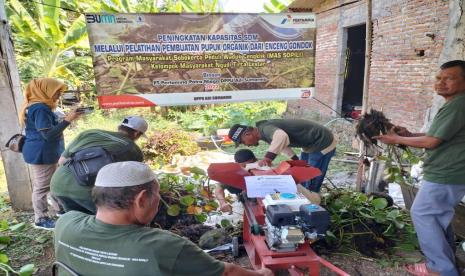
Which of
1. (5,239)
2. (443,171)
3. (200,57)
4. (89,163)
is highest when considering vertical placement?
(200,57)

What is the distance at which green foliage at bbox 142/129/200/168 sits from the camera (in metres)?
7.74

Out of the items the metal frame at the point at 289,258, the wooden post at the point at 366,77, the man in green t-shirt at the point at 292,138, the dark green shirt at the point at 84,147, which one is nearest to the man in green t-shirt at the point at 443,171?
the metal frame at the point at 289,258

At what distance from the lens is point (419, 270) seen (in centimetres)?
288

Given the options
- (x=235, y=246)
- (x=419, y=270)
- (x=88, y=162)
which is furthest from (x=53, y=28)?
(x=419, y=270)

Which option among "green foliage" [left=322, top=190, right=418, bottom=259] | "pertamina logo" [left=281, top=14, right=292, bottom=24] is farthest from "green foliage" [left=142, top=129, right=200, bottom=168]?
"green foliage" [left=322, top=190, right=418, bottom=259]

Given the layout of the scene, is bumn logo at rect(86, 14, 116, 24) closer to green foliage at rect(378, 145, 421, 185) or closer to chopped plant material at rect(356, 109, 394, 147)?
chopped plant material at rect(356, 109, 394, 147)

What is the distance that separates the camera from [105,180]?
1.48 m

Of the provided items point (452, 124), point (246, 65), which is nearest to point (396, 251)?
point (452, 124)

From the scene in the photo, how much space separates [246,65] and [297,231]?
2.63m

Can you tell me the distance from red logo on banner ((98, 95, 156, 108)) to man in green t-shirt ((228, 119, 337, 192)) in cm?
112

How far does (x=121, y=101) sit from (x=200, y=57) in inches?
42.0

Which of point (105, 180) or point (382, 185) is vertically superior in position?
point (105, 180)

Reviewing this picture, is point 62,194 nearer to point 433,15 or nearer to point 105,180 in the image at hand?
point 105,180

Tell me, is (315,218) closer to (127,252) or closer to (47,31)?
(127,252)
